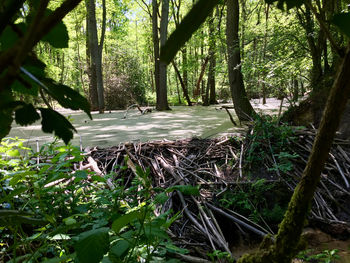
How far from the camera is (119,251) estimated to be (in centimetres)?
80

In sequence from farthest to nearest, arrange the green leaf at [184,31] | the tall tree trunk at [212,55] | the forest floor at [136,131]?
1. the tall tree trunk at [212,55]
2. the forest floor at [136,131]
3. the green leaf at [184,31]

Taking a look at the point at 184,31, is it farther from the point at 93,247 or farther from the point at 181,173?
the point at 181,173

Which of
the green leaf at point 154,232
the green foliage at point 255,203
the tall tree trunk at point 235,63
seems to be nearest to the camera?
the green leaf at point 154,232

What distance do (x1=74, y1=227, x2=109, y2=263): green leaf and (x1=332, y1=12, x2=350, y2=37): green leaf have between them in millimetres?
728

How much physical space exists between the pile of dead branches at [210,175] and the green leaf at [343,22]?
1.49 meters

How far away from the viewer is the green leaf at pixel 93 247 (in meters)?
0.69

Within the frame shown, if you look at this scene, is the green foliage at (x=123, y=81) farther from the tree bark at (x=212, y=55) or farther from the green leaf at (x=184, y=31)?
the green leaf at (x=184, y=31)

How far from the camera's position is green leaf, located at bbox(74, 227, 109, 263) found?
27.1 inches

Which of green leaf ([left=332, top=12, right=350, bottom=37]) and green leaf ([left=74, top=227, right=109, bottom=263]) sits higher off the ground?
green leaf ([left=332, top=12, right=350, bottom=37])

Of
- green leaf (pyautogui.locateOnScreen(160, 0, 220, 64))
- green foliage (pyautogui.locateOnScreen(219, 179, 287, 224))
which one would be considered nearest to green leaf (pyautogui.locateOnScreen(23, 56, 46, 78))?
green leaf (pyautogui.locateOnScreen(160, 0, 220, 64))

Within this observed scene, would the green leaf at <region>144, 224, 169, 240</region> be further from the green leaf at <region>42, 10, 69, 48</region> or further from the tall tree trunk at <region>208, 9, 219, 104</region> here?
the tall tree trunk at <region>208, 9, 219, 104</region>

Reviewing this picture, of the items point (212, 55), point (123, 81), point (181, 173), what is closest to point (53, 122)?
point (181, 173)

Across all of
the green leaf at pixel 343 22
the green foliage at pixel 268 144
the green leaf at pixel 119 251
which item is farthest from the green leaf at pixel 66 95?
the green foliage at pixel 268 144

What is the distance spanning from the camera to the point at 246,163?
274 centimetres
